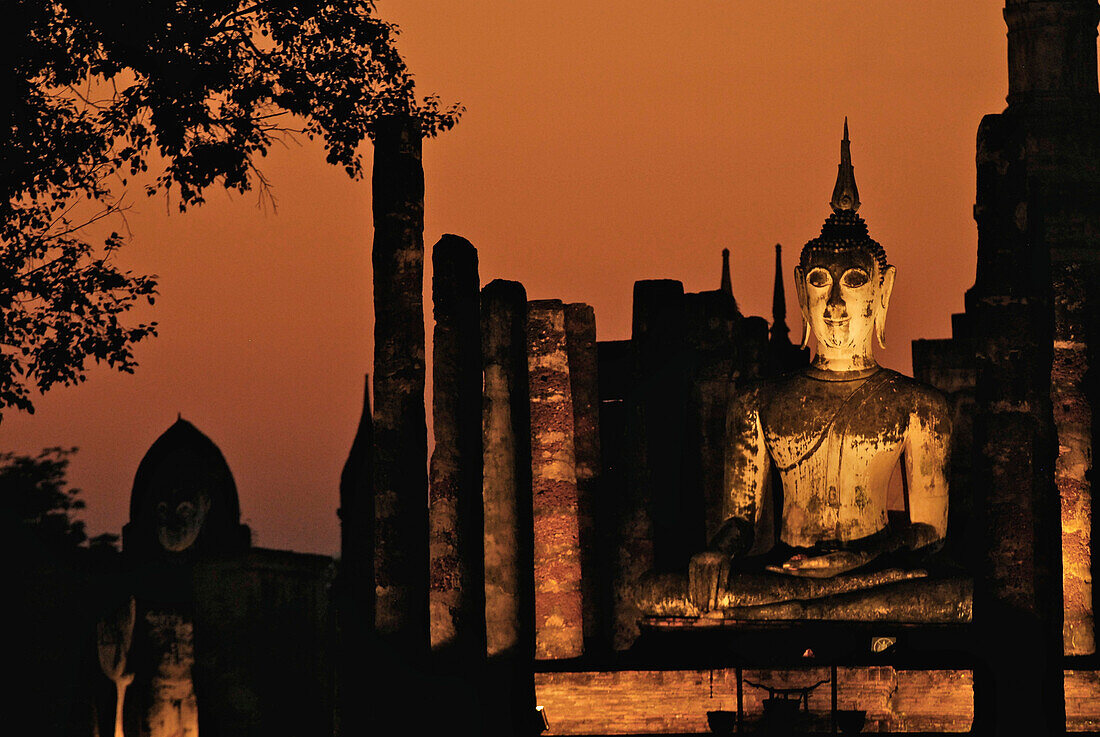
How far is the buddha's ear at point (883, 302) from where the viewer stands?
1620 cm

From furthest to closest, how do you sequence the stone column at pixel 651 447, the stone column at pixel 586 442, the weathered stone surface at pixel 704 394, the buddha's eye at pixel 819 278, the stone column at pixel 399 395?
1. the stone column at pixel 399 395
2. the weathered stone surface at pixel 704 394
3. the stone column at pixel 651 447
4. the stone column at pixel 586 442
5. the buddha's eye at pixel 819 278

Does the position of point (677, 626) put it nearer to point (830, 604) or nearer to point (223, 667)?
point (830, 604)


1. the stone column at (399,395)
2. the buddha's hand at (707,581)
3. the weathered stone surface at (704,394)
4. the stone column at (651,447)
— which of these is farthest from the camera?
the stone column at (399,395)

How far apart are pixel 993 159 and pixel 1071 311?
4.16 feet

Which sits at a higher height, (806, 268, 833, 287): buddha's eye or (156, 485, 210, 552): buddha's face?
(806, 268, 833, 287): buddha's eye

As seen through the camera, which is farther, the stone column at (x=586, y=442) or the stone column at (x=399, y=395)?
the stone column at (x=399, y=395)

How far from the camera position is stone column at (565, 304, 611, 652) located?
1670 centimetres

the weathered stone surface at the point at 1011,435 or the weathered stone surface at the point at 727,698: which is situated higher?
the weathered stone surface at the point at 1011,435

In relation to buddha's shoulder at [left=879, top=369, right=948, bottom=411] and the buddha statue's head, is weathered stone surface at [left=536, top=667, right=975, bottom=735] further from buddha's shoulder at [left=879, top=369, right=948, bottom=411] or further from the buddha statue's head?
the buddha statue's head

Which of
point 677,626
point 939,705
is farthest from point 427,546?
point 939,705

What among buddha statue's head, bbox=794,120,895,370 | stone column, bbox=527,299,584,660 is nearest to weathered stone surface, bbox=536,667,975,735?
stone column, bbox=527,299,584,660

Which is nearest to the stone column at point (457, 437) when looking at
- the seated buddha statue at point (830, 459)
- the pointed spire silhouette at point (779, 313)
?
the seated buddha statue at point (830, 459)

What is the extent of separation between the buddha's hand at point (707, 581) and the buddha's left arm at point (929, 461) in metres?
1.35

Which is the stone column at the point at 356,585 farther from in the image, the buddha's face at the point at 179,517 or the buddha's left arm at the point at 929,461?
the buddha's left arm at the point at 929,461
